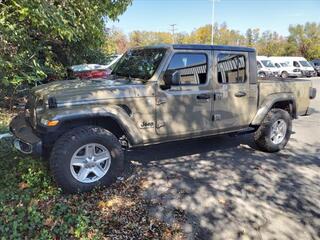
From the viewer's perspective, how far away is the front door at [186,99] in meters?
4.50

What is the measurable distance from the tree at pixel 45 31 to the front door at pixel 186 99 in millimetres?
2644

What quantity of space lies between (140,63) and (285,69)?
25.3 metres

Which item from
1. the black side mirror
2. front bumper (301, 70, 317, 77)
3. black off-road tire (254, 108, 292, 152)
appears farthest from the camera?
front bumper (301, 70, 317, 77)

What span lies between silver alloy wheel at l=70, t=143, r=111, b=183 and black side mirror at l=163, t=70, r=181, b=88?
3.98 feet

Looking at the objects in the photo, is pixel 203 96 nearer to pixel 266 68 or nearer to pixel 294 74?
pixel 266 68

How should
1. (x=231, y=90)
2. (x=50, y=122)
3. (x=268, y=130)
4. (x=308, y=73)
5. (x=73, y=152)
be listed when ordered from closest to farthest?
(x=50, y=122)
(x=73, y=152)
(x=231, y=90)
(x=268, y=130)
(x=308, y=73)

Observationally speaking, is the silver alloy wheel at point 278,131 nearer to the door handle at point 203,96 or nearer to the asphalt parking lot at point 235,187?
the asphalt parking lot at point 235,187

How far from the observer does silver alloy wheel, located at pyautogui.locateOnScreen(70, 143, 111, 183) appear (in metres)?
3.99

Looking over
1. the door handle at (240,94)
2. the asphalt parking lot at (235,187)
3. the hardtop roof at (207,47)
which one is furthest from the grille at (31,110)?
the door handle at (240,94)

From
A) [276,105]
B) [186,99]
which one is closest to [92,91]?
[186,99]

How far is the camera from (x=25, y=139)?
12.9 feet

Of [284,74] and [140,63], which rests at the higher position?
[140,63]

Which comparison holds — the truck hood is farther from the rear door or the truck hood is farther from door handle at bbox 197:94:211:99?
the rear door

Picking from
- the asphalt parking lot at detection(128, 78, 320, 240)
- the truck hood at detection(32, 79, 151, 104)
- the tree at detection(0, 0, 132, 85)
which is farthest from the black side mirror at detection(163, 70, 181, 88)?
the tree at detection(0, 0, 132, 85)
